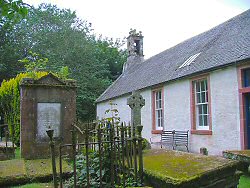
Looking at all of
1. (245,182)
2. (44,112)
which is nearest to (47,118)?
(44,112)

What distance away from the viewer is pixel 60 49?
26891 mm

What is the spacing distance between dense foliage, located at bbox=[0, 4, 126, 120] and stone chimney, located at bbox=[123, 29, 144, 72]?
3941 millimetres

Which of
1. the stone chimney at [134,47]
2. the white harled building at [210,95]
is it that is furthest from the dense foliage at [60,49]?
the white harled building at [210,95]

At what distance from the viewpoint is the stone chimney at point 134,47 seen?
2642cm

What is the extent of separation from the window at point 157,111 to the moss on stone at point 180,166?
35.0ft

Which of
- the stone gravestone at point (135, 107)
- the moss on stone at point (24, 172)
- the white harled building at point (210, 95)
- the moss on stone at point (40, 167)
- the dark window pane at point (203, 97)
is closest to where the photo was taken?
the moss on stone at point (24, 172)

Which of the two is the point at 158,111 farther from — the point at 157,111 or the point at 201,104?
the point at 201,104

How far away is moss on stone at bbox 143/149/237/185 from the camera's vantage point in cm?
391

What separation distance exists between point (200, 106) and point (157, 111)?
4.18m

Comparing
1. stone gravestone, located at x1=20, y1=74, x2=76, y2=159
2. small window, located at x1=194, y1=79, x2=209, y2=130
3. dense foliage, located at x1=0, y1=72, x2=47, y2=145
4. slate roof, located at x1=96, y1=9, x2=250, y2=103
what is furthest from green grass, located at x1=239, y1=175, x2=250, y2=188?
dense foliage, located at x1=0, y1=72, x2=47, y2=145

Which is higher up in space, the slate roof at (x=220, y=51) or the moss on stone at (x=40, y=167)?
the slate roof at (x=220, y=51)

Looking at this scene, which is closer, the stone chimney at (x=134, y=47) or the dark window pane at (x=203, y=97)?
the dark window pane at (x=203, y=97)

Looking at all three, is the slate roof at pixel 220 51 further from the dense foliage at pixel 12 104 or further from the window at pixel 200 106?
the dense foliage at pixel 12 104

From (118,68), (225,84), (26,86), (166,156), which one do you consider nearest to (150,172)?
(166,156)
